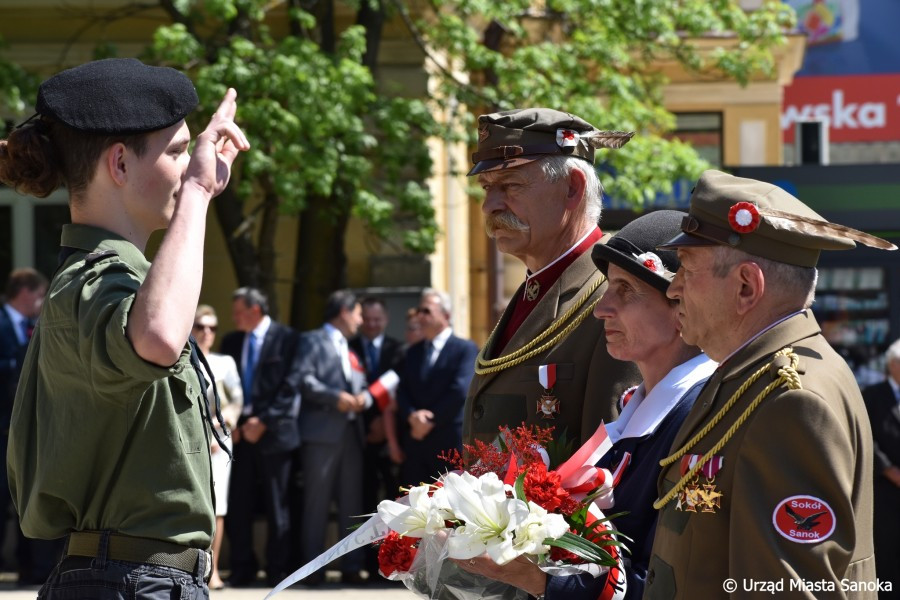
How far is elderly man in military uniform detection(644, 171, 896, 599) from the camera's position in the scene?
2.41 metres

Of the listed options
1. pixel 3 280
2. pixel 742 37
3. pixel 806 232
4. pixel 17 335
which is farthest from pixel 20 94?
pixel 806 232

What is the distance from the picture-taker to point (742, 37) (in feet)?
40.7

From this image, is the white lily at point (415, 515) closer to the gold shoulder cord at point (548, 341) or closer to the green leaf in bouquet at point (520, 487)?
the green leaf in bouquet at point (520, 487)

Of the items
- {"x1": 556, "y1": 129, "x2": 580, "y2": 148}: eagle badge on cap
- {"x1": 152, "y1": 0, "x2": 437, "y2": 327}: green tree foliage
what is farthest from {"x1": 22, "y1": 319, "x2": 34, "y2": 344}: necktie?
{"x1": 556, "y1": 129, "x2": 580, "y2": 148}: eagle badge on cap

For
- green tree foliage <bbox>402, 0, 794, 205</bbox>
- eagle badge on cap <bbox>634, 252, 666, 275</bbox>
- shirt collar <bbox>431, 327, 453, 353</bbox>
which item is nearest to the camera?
eagle badge on cap <bbox>634, 252, 666, 275</bbox>

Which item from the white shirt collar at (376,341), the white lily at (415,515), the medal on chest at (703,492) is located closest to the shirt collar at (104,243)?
the white lily at (415,515)

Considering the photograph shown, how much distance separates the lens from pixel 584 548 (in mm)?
2857

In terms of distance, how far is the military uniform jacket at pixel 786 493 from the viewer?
7.89 ft

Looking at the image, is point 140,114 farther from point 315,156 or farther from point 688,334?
point 315,156

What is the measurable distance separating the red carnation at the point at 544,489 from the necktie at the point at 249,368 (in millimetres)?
7311

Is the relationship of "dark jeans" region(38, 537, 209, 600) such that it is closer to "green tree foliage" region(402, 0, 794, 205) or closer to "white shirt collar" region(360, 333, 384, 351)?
"white shirt collar" region(360, 333, 384, 351)

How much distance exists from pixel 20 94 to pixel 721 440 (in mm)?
9201

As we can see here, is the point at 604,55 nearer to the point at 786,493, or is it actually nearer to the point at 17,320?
the point at 17,320

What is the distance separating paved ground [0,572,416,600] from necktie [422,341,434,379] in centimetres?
158
